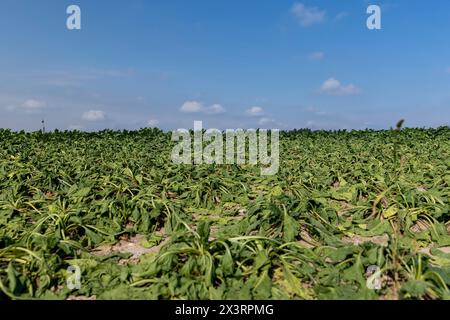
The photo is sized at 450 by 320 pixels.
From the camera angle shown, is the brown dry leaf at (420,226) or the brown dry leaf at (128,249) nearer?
the brown dry leaf at (128,249)

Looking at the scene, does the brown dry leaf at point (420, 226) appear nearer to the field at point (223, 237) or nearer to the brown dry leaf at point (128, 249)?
the field at point (223, 237)

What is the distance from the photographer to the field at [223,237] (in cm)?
377

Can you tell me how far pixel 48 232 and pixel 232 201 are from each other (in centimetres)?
302

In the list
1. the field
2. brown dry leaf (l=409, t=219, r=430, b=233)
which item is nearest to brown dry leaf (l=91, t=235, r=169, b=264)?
the field

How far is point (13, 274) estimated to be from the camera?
3865 millimetres

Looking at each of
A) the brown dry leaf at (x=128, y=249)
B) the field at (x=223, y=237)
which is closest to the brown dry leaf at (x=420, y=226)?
the field at (x=223, y=237)

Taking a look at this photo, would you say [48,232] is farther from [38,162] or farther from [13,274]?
[38,162]

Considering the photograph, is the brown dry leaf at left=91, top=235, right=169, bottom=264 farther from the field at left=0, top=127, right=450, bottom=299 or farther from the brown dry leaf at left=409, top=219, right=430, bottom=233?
the brown dry leaf at left=409, top=219, right=430, bottom=233

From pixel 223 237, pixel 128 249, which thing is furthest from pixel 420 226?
pixel 128 249

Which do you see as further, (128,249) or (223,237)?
(128,249)

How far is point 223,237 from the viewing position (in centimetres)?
441

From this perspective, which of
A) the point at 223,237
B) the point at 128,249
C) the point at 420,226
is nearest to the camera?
the point at 223,237

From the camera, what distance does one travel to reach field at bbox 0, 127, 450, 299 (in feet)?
12.4

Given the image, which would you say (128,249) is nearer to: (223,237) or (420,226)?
(223,237)
